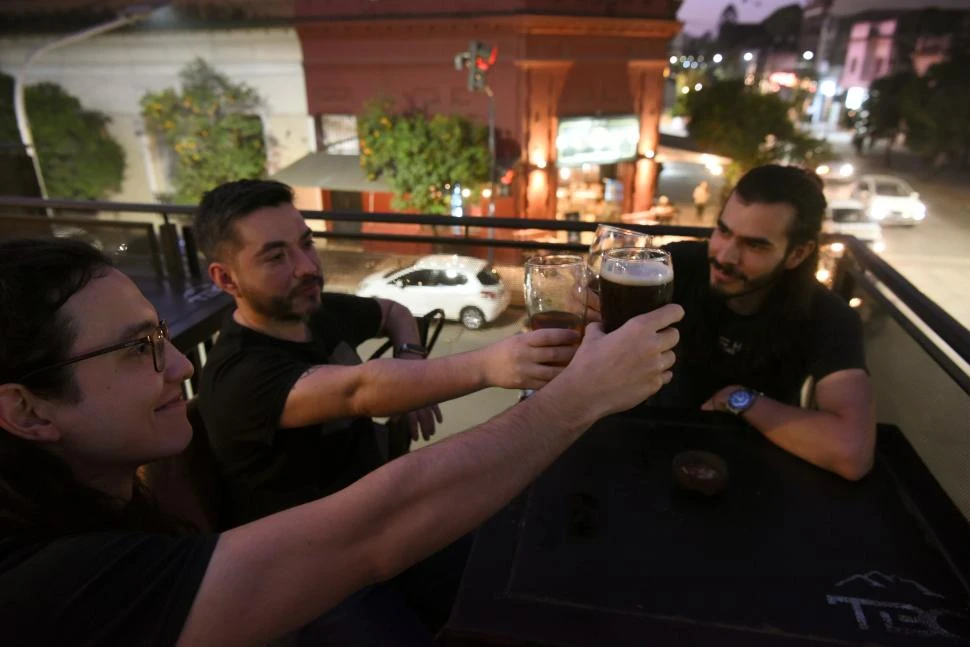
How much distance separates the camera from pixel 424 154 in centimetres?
1186

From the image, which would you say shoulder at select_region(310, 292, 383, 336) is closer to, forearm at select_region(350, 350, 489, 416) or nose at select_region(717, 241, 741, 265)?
forearm at select_region(350, 350, 489, 416)

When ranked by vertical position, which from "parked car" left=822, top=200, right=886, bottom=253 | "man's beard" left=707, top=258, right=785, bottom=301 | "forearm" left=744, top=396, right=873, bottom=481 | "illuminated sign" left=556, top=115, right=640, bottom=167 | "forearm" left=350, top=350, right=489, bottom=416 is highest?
"man's beard" left=707, top=258, right=785, bottom=301

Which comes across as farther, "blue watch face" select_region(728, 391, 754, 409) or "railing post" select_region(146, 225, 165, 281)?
"railing post" select_region(146, 225, 165, 281)

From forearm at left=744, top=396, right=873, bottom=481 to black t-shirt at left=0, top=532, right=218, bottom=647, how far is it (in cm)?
138

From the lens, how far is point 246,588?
0.84 m

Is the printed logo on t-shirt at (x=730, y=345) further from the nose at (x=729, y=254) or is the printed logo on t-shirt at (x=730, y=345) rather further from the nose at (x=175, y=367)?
the nose at (x=175, y=367)

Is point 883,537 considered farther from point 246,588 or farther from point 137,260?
point 137,260

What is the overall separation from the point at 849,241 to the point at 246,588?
2859 millimetres

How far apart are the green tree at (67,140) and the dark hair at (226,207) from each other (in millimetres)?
15912

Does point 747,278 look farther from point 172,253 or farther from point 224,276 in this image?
point 172,253

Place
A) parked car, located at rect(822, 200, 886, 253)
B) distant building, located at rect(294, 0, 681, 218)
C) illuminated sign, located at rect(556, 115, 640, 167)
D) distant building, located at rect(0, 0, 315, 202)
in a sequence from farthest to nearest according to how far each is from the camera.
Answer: parked car, located at rect(822, 200, 886, 253), distant building, located at rect(0, 0, 315, 202), illuminated sign, located at rect(556, 115, 640, 167), distant building, located at rect(294, 0, 681, 218)

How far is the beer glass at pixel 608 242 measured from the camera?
1.29 metres

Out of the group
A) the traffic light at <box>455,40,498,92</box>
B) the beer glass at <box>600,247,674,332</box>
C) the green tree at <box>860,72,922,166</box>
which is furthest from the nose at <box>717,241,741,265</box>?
the green tree at <box>860,72,922,166</box>

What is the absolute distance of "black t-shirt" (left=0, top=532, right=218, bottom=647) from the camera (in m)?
0.75
